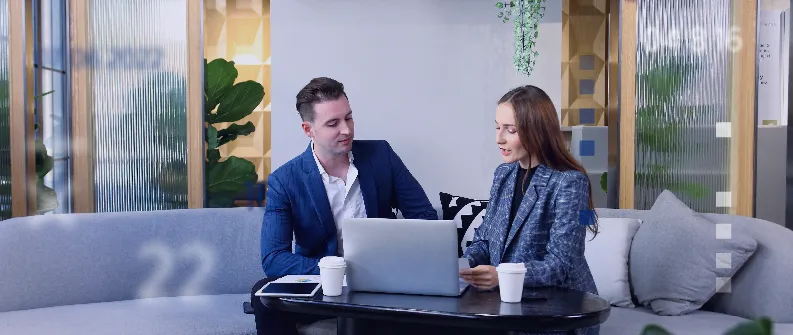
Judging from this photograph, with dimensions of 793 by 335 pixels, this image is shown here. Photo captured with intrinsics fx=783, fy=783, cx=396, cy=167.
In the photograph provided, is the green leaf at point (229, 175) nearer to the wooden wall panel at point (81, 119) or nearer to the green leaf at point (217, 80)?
the green leaf at point (217, 80)

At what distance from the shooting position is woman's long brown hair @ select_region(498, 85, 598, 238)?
2.19m

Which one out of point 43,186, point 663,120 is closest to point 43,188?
point 43,186

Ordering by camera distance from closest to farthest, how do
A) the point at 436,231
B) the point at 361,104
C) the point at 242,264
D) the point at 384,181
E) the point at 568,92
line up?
1. the point at 436,231
2. the point at 384,181
3. the point at 242,264
4. the point at 361,104
5. the point at 568,92

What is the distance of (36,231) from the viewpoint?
3.04m

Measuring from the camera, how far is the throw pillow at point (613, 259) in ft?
9.57

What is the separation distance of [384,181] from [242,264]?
2.87ft

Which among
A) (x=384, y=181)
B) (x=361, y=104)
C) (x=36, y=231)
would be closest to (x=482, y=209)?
(x=384, y=181)

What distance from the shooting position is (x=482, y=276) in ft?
6.42

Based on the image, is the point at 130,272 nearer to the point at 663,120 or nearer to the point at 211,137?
the point at 211,137

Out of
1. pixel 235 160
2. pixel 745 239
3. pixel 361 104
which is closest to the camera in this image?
pixel 745 239

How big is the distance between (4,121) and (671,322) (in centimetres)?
265

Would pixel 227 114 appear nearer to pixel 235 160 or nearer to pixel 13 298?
pixel 235 160

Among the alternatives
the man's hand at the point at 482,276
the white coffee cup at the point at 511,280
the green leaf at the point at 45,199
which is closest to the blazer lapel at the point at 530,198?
the man's hand at the point at 482,276

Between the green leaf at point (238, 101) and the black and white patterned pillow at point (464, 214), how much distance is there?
174cm
